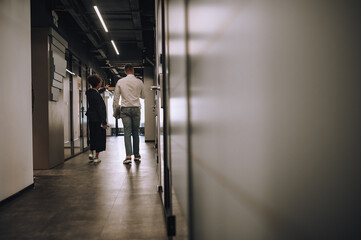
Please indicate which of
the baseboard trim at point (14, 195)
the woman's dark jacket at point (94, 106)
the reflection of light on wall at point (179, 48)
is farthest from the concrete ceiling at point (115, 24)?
the reflection of light on wall at point (179, 48)

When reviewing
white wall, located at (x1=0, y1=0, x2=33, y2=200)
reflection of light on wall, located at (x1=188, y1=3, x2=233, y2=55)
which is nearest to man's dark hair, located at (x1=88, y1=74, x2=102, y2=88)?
white wall, located at (x1=0, y1=0, x2=33, y2=200)

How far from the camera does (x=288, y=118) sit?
0.35 metres

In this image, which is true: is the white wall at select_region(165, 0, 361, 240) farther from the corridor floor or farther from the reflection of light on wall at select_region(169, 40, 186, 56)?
the corridor floor

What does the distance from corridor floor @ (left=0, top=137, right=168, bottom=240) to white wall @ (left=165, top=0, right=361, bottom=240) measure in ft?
4.36

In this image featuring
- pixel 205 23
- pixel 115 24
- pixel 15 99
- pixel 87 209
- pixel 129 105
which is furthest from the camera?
pixel 115 24

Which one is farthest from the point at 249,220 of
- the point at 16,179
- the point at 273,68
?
the point at 16,179

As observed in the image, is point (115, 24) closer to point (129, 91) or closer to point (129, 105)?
point (129, 91)

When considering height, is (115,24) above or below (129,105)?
above

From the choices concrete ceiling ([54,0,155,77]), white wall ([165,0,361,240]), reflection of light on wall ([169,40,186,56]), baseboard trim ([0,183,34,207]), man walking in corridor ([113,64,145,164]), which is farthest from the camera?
concrete ceiling ([54,0,155,77])

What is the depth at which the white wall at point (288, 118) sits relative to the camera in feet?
0.86

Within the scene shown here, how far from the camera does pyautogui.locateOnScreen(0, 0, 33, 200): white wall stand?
2.47 metres

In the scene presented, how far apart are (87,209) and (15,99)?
1451 millimetres

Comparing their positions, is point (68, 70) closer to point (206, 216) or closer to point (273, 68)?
point (206, 216)

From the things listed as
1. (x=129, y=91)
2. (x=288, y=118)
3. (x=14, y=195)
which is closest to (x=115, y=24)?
(x=129, y=91)
